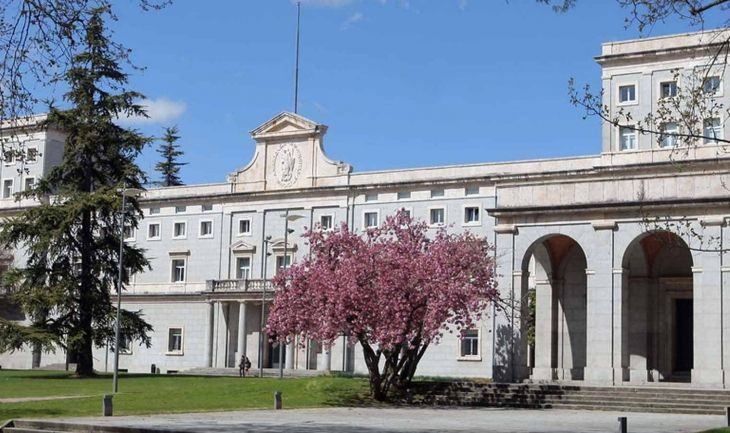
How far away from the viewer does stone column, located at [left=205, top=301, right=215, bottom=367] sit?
71000 mm

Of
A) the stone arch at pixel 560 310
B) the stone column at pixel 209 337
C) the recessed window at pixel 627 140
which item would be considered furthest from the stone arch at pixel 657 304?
the stone column at pixel 209 337

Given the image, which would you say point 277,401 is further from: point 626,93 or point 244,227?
point 244,227

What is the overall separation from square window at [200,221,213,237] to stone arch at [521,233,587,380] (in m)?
33.7

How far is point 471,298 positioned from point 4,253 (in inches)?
2060

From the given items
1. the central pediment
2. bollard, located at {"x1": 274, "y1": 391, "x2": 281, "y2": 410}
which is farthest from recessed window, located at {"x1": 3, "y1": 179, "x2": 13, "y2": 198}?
bollard, located at {"x1": 274, "y1": 391, "x2": 281, "y2": 410}

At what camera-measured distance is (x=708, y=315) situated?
121ft

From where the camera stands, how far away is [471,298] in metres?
38.1

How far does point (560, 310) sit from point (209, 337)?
32.8 metres

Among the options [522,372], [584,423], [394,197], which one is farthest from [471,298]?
[394,197]

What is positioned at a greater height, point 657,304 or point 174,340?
point 657,304

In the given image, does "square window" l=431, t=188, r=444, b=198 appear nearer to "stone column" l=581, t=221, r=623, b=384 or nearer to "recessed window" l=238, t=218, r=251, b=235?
"recessed window" l=238, t=218, r=251, b=235

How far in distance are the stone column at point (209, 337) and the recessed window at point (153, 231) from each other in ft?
25.7

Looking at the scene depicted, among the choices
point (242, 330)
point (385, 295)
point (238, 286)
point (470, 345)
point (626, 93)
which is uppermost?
point (626, 93)

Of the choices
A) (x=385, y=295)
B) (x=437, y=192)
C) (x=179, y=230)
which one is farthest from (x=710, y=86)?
(x=179, y=230)
